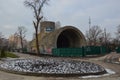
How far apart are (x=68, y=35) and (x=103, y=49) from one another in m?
15.1

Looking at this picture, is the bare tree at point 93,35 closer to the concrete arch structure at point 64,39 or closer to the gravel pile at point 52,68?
the concrete arch structure at point 64,39

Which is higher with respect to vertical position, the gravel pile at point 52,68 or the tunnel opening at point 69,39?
the tunnel opening at point 69,39

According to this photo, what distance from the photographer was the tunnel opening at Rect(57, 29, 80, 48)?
58.2 m

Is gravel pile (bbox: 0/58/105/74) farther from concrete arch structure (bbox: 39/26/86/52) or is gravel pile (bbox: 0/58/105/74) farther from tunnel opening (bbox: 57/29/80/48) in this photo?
tunnel opening (bbox: 57/29/80/48)

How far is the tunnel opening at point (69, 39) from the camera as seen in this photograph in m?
58.2

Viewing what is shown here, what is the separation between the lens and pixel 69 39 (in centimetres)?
6338

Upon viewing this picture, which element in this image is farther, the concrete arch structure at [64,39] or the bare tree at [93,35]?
the bare tree at [93,35]

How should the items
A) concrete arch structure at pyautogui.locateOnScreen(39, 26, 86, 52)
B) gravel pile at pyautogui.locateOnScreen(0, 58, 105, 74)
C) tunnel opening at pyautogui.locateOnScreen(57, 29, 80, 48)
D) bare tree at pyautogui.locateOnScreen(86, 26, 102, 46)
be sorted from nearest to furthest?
gravel pile at pyautogui.locateOnScreen(0, 58, 105, 74) < concrete arch structure at pyautogui.locateOnScreen(39, 26, 86, 52) < tunnel opening at pyautogui.locateOnScreen(57, 29, 80, 48) < bare tree at pyautogui.locateOnScreen(86, 26, 102, 46)

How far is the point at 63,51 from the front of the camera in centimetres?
4406

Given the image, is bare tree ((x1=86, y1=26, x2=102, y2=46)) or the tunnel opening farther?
bare tree ((x1=86, y1=26, x2=102, y2=46))

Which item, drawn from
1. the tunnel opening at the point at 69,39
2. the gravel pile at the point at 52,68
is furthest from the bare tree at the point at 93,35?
the gravel pile at the point at 52,68

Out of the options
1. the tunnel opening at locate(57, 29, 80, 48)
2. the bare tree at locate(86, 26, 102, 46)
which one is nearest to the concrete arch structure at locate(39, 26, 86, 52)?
the tunnel opening at locate(57, 29, 80, 48)

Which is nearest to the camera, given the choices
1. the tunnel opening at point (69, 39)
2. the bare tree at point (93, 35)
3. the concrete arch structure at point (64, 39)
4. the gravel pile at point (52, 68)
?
the gravel pile at point (52, 68)

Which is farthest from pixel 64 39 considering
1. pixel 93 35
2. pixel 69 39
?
pixel 93 35
